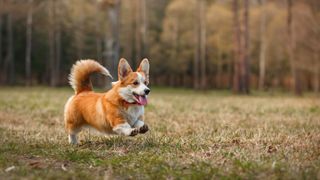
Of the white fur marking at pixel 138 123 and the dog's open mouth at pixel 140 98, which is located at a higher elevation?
the dog's open mouth at pixel 140 98

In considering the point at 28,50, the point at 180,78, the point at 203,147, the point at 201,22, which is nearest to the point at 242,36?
the point at 201,22

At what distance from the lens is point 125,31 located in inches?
2016

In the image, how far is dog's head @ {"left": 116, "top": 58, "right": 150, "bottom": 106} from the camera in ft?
20.6

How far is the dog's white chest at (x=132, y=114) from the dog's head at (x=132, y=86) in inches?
4.1

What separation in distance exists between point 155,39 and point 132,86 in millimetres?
47487

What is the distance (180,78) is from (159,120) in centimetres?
4836

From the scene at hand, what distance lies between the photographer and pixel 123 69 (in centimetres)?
645

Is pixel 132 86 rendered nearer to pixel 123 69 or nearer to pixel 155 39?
pixel 123 69

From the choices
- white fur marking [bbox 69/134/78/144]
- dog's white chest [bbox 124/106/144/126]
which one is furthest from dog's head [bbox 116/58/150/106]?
white fur marking [bbox 69/134/78/144]

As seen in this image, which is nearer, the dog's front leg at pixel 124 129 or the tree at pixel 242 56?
the dog's front leg at pixel 124 129

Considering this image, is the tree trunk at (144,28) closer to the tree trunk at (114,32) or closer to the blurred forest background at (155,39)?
the blurred forest background at (155,39)

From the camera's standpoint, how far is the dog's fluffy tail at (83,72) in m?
7.00

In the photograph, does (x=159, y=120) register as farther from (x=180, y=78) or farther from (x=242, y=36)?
(x=180, y=78)

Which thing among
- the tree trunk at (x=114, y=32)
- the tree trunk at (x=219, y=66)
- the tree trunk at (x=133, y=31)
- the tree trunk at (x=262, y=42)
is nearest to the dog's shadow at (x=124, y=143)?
the tree trunk at (x=114, y=32)
